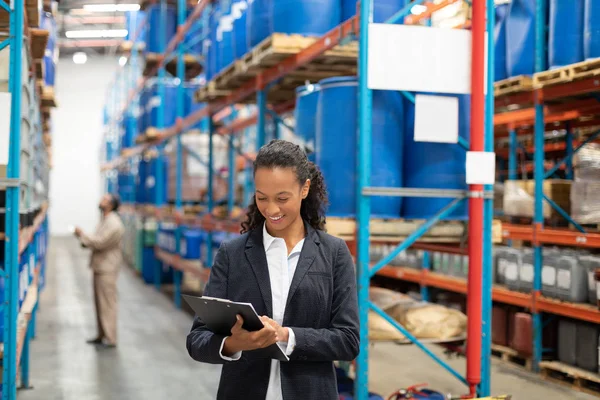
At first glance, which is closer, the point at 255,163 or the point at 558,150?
the point at 255,163

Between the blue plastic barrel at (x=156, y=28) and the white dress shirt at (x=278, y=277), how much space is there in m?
11.3

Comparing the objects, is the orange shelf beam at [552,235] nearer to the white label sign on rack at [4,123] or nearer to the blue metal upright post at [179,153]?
the white label sign on rack at [4,123]

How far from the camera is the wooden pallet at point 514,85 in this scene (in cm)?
667

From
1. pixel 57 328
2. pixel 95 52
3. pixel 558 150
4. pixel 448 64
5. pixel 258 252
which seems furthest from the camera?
pixel 95 52

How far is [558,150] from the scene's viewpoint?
1052 cm

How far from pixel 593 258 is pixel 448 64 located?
9.84ft

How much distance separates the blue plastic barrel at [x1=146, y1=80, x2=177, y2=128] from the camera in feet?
42.8

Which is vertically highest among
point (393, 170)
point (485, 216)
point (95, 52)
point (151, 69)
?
point (95, 52)

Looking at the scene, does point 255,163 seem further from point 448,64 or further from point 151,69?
point 151,69

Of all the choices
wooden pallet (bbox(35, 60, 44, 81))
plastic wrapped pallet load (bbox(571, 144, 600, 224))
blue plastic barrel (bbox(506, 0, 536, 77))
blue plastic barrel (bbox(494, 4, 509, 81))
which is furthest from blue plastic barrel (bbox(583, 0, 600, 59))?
wooden pallet (bbox(35, 60, 44, 81))

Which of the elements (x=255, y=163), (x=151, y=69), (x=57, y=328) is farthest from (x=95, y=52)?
(x=255, y=163)

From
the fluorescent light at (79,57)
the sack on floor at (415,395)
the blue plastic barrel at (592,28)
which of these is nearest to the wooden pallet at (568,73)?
the blue plastic barrel at (592,28)

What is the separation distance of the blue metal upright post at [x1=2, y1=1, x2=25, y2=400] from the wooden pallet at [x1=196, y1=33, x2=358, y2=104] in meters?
1.91

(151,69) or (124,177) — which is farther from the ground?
(151,69)
